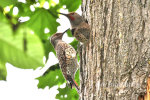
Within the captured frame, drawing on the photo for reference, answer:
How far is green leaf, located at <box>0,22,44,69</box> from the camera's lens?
0.30 m

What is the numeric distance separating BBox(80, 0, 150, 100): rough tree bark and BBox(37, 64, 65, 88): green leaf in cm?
105

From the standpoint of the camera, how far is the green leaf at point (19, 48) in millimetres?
299

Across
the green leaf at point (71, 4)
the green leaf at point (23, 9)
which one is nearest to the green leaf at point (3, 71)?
the green leaf at point (23, 9)

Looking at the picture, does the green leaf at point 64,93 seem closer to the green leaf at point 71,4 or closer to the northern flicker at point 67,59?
the northern flicker at point 67,59

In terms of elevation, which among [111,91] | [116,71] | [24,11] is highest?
[24,11]

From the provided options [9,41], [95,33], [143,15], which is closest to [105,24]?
[95,33]

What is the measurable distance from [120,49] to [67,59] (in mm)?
1146

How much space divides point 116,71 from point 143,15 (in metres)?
0.53

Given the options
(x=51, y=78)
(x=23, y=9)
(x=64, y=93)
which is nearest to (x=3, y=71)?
(x=23, y=9)

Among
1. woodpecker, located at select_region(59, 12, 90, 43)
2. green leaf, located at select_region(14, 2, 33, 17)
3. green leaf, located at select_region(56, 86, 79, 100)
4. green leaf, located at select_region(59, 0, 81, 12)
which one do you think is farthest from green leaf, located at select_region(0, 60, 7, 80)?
green leaf, located at select_region(56, 86, 79, 100)

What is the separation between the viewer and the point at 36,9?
2594 millimetres

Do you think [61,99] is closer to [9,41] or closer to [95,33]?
[95,33]

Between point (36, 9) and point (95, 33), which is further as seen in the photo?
point (36, 9)

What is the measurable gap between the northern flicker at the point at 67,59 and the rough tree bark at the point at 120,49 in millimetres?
713
